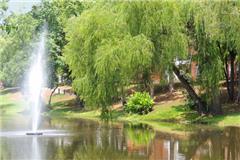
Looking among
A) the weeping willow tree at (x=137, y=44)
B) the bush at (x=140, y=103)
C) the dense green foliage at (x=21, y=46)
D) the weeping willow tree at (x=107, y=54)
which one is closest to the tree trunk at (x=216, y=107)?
the weeping willow tree at (x=137, y=44)

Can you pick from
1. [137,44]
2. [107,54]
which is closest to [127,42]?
[137,44]

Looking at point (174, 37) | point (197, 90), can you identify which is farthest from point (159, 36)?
point (197, 90)

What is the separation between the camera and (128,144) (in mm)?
24547

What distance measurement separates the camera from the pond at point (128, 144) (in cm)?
2063

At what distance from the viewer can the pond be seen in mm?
20634

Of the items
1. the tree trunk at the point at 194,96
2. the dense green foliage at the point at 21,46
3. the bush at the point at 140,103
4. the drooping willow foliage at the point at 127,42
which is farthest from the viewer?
the dense green foliage at the point at 21,46

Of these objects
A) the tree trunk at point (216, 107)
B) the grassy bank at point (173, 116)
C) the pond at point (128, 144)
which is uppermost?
the tree trunk at point (216, 107)

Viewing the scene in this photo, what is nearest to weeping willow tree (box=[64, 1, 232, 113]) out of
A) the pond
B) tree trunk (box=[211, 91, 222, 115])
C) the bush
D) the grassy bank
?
tree trunk (box=[211, 91, 222, 115])

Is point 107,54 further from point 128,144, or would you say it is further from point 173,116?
point 173,116

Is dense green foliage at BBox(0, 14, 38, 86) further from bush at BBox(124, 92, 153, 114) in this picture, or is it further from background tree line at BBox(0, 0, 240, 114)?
background tree line at BBox(0, 0, 240, 114)

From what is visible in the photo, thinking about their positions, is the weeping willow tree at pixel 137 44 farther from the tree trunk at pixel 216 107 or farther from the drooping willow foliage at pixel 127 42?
the tree trunk at pixel 216 107

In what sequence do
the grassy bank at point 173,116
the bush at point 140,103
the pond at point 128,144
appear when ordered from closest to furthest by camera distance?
the pond at point 128,144
the grassy bank at point 173,116
the bush at point 140,103

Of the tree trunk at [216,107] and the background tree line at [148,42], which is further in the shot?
the tree trunk at [216,107]

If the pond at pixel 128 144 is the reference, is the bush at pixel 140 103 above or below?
above
